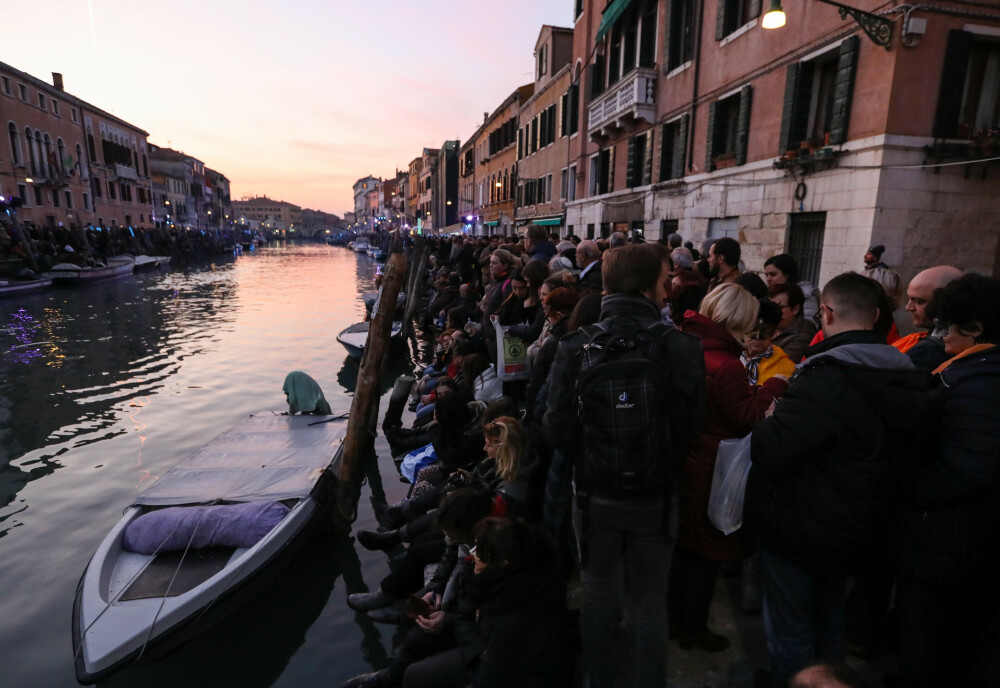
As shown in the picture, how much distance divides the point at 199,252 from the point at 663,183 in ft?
188

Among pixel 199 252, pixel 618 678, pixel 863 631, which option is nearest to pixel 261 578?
pixel 618 678

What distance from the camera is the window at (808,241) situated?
9.27 meters

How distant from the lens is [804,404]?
2.03 m

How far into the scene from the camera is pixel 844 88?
845cm

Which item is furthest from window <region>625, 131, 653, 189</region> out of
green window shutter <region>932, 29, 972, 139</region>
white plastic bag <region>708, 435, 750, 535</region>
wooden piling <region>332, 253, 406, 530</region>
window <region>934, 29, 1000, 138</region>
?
white plastic bag <region>708, 435, 750, 535</region>

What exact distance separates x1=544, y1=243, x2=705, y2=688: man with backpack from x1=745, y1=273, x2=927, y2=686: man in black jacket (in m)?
0.38

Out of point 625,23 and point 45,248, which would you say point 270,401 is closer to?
point 625,23

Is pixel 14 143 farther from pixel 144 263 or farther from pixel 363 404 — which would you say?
pixel 363 404

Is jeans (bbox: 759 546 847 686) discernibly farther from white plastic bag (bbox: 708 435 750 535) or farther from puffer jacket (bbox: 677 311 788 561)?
puffer jacket (bbox: 677 311 788 561)

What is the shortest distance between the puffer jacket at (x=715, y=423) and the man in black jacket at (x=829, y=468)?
268mm

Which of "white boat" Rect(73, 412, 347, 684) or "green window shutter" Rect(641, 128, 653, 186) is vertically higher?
"green window shutter" Rect(641, 128, 653, 186)

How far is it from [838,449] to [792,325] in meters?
1.85

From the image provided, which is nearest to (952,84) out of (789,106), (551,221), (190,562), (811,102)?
(811,102)

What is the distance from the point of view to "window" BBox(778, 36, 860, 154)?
29.9 feet
